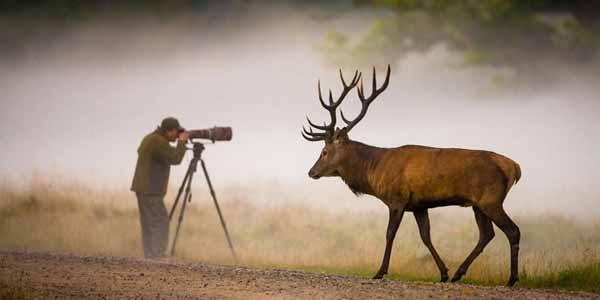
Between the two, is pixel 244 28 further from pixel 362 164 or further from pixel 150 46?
pixel 362 164

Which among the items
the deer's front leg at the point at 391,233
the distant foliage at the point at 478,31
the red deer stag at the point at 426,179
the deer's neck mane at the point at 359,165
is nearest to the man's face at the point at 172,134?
the red deer stag at the point at 426,179

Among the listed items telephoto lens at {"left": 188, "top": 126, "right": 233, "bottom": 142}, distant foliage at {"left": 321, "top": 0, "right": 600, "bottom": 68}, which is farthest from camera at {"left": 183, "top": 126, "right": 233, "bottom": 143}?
distant foliage at {"left": 321, "top": 0, "right": 600, "bottom": 68}

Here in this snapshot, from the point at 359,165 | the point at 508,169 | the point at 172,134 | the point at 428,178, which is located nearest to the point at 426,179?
the point at 428,178

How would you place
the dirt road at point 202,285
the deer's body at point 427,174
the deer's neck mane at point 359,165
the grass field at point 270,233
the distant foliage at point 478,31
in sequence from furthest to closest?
the distant foliage at point 478,31
the grass field at point 270,233
the deer's neck mane at point 359,165
the deer's body at point 427,174
the dirt road at point 202,285

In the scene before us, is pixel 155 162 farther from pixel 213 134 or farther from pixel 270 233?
pixel 270 233

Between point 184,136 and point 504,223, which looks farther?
point 184,136

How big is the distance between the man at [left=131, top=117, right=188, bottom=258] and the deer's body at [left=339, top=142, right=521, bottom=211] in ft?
11.8

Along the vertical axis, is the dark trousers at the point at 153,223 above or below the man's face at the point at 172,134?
below

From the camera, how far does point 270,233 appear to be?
1744 cm

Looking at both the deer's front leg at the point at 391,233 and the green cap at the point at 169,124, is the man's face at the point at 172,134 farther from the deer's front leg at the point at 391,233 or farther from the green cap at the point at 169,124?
the deer's front leg at the point at 391,233

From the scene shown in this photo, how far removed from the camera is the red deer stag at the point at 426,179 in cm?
1127

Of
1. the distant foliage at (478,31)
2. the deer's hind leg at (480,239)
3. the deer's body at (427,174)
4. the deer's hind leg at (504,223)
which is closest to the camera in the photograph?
the deer's hind leg at (504,223)

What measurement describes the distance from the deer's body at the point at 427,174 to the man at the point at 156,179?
11.8 ft

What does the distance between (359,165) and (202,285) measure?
2863mm
